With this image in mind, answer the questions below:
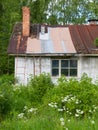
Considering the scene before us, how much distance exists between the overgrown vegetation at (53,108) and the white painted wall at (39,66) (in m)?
5.31

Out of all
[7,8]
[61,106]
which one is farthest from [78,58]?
[7,8]

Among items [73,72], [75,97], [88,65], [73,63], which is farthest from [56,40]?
[75,97]

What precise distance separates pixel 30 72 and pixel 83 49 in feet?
11.3

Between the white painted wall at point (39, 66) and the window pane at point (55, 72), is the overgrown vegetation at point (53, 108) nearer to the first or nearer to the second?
the white painted wall at point (39, 66)

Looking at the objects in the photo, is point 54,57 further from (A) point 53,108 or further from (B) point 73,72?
(A) point 53,108

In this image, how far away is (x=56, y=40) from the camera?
25391 millimetres

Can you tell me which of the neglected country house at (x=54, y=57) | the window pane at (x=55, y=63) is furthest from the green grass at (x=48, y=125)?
the window pane at (x=55, y=63)

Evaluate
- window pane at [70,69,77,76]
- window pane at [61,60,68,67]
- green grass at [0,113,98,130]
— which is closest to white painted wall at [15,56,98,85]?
window pane at [70,69,77,76]

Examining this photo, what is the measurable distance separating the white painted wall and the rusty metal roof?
512 mm

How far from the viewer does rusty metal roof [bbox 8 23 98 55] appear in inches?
941

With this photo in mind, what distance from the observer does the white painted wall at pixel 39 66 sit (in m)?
24.0

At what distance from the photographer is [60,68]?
24172mm

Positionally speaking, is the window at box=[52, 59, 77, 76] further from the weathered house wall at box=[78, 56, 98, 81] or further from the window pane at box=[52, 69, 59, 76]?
the weathered house wall at box=[78, 56, 98, 81]

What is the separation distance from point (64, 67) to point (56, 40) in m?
2.11
